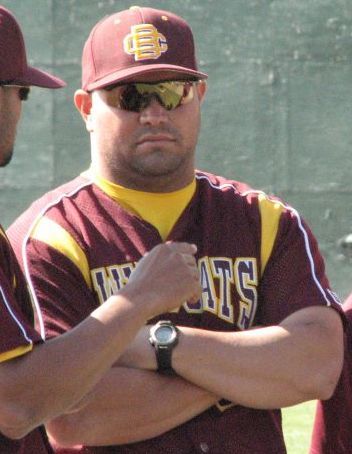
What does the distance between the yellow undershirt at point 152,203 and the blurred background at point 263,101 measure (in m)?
5.47

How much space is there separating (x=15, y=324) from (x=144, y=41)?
1245 millimetres

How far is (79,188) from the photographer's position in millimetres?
3822

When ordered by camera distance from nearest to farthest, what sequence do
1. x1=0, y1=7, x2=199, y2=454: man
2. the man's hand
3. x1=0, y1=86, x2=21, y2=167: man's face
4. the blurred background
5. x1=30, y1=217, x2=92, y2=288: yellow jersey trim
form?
x1=0, y1=7, x2=199, y2=454: man
the man's hand
x1=0, y1=86, x2=21, y2=167: man's face
x1=30, y1=217, x2=92, y2=288: yellow jersey trim
the blurred background

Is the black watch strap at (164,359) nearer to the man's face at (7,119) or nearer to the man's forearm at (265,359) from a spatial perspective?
the man's forearm at (265,359)

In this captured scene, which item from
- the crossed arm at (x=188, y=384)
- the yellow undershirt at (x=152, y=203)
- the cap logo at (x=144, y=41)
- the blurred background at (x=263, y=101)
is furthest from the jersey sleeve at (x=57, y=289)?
the blurred background at (x=263, y=101)

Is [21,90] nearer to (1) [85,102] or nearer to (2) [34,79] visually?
(2) [34,79]

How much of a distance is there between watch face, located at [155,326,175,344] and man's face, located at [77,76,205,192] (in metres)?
0.49

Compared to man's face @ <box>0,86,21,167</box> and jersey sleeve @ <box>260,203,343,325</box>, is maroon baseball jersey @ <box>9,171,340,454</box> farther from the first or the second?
man's face @ <box>0,86,21,167</box>

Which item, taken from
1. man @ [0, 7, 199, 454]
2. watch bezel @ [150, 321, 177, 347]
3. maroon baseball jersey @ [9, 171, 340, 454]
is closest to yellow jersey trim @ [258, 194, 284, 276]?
maroon baseball jersey @ [9, 171, 340, 454]

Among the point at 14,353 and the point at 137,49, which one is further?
the point at 137,49

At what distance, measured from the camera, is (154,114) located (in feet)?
12.3

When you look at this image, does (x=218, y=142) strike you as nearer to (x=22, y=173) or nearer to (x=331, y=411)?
(x=22, y=173)

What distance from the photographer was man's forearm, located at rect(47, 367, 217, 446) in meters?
3.48

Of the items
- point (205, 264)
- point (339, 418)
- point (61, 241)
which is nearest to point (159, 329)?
point (205, 264)
